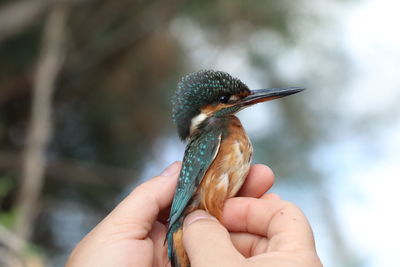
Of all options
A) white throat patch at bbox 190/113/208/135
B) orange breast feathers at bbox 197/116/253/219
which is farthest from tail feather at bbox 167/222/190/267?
white throat patch at bbox 190/113/208/135

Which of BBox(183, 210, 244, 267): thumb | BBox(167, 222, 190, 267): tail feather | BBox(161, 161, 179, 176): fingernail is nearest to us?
BBox(183, 210, 244, 267): thumb

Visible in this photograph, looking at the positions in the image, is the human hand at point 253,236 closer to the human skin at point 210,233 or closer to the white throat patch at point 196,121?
the human skin at point 210,233

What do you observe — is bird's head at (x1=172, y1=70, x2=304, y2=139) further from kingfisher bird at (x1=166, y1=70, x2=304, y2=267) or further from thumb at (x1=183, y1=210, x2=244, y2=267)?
thumb at (x1=183, y1=210, x2=244, y2=267)

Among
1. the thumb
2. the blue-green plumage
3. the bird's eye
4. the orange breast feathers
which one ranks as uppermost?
the blue-green plumage

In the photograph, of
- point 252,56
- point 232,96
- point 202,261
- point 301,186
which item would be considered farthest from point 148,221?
point 301,186

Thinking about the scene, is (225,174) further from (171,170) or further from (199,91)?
(199,91)

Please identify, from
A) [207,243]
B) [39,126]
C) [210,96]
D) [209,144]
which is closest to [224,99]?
[210,96]
